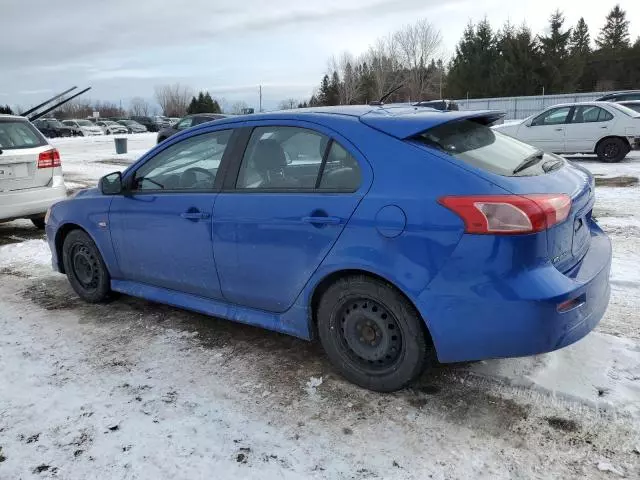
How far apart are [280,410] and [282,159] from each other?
148 centimetres

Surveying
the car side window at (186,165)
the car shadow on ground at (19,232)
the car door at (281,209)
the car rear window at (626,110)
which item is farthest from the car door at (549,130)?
the car door at (281,209)

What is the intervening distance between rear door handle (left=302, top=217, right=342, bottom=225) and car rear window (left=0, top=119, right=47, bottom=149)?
5451 millimetres

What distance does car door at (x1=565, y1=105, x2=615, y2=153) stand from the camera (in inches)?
497

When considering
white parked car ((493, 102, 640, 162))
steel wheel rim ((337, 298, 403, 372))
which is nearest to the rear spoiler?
steel wheel rim ((337, 298, 403, 372))

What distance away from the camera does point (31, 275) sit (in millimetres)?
5637

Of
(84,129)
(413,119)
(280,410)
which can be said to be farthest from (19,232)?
(84,129)

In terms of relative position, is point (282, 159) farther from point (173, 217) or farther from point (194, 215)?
point (173, 217)

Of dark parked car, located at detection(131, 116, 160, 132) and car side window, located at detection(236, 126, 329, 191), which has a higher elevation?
dark parked car, located at detection(131, 116, 160, 132)

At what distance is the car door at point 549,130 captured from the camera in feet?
43.7

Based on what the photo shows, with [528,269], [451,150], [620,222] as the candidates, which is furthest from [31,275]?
[620,222]

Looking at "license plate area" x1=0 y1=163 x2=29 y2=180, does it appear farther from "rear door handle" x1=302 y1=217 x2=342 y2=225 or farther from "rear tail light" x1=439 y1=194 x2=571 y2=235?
"rear tail light" x1=439 y1=194 x2=571 y2=235

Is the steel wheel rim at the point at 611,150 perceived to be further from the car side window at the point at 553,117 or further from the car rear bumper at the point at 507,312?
the car rear bumper at the point at 507,312

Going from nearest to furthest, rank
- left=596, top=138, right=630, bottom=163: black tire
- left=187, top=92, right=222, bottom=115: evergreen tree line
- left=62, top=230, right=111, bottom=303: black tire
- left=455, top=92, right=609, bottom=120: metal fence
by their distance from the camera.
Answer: left=62, top=230, right=111, bottom=303: black tire
left=596, top=138, right=630, bottom=163: black tire
left=455, top=92, right=609, bottom=120: metal fence
left=187, top=92, right=222, bottom=115: evergreen tree line

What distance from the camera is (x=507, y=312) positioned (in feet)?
8.46
